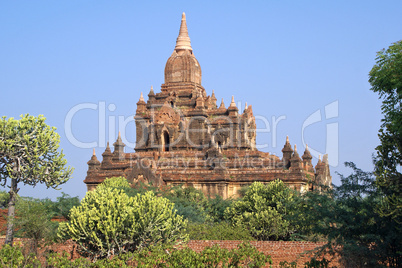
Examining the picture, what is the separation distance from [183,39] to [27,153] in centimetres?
2811

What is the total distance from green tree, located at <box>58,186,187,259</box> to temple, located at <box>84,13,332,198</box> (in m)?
19.4

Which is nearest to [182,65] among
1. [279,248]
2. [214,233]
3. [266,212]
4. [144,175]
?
[144,175]

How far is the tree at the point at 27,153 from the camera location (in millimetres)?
26109

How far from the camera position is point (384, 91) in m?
19.9

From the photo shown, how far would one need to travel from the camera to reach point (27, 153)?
26375 millimetres

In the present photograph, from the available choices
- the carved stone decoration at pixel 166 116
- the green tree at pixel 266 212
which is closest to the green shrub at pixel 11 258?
the green tree at pixel 266 212

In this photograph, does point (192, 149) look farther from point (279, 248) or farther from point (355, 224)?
point (355, 224)

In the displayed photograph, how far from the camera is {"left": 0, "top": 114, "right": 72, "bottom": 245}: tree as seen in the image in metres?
26.1

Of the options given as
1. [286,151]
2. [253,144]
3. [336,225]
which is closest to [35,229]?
[336,225]

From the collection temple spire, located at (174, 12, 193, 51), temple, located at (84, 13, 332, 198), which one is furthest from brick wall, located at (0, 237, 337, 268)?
temple spire, located at (174, 12, 193, 51)

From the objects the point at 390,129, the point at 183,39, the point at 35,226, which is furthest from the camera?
the point at 183,39

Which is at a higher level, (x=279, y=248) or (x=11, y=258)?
(x=279, y=248)

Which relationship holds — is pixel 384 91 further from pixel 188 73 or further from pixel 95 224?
pixel 188 73

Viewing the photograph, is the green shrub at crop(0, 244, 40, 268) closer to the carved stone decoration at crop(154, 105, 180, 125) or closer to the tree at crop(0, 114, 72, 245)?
the tree at crop(0, 114, 72, 245)
